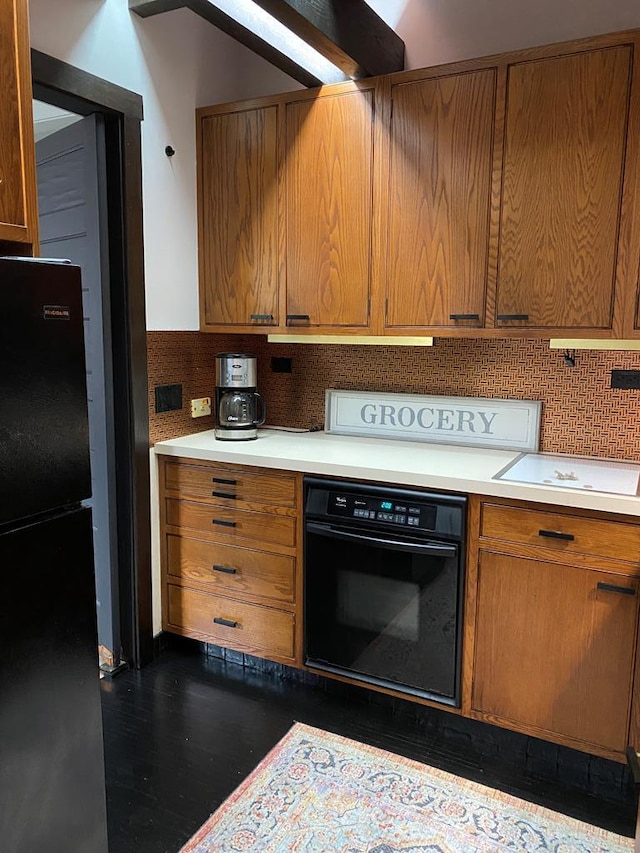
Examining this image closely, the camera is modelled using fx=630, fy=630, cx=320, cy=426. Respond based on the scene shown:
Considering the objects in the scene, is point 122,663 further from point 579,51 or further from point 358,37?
point 579,51

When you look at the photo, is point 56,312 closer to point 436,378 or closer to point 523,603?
point 523,603

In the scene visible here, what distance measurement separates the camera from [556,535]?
6.40ft

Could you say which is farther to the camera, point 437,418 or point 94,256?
point 437,418

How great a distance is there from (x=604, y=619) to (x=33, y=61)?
2457 millimetres

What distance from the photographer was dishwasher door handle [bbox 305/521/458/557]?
2.12m

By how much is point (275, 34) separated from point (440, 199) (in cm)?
93

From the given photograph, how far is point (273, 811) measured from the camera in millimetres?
1853

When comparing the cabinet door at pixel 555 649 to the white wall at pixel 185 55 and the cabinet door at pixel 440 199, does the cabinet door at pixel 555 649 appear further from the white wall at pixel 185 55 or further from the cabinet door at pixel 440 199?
the white wall at pixel 185 55

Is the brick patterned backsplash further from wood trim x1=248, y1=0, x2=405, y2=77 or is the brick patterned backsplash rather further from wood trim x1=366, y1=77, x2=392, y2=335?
wood trim x1=248, y1=0, x2=405, y2=77

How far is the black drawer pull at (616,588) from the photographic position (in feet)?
6.11

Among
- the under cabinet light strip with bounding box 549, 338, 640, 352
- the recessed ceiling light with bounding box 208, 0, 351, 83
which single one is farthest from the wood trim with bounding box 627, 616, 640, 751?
the recessed ceiling light with bounding box 208, 0, 351, 83

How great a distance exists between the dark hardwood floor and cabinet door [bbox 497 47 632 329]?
146cm

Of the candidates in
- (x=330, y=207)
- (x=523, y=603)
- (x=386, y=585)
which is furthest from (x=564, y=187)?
(x=386, y=585)

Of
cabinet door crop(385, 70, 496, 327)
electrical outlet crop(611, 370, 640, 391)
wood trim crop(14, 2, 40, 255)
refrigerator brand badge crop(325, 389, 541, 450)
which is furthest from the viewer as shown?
refrigerator brand badge crop(325, 389, 541, 450)
